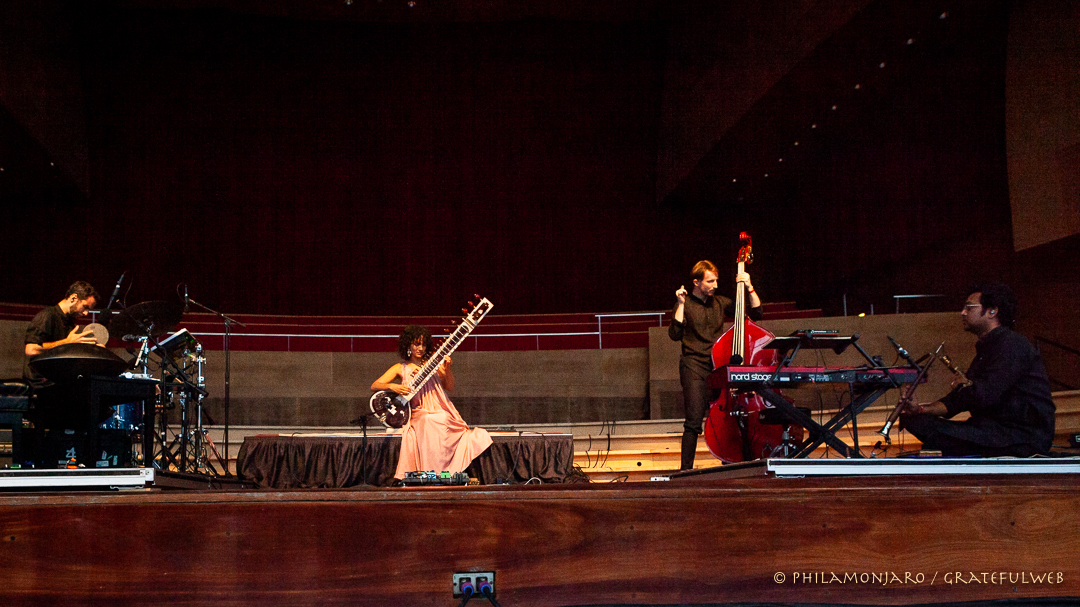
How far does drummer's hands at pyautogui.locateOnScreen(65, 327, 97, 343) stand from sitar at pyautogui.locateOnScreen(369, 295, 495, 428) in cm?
178

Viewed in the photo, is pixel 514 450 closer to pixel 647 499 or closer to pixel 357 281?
pixel 647 499

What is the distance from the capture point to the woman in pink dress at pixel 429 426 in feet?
16.1

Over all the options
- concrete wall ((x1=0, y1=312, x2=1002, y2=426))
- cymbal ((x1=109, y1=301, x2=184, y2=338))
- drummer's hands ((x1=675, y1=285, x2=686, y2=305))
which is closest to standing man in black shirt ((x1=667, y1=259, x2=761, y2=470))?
drummer's hands ((x1=675, y1=285, x2=686, y2=305))

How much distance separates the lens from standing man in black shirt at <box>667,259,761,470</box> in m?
4.82

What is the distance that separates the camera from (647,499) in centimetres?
153

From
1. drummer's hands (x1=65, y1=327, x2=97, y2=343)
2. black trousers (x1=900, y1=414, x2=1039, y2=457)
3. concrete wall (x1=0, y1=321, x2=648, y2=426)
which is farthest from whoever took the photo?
concrete wall (x1=0, y1=321, x2=648, y2=426)

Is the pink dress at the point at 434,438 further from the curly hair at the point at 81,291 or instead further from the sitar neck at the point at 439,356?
the curly hair at the point at 81,291

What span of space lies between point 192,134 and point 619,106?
6.10 metres

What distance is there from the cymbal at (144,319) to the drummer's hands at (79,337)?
248mm

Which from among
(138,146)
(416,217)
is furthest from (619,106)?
(138,146)

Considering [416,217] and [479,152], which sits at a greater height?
[479,152]

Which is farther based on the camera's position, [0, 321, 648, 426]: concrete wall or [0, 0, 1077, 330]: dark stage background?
[0, 0, 1077, 330]: dark stage background

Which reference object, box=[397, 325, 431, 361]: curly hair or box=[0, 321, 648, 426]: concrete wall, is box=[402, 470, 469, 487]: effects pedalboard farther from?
box=[0, 321, 648, 426]: concrete wall

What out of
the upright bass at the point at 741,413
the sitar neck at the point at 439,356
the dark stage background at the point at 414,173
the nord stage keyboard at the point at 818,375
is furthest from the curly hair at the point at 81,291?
the dark stage background at the point at 414,173
